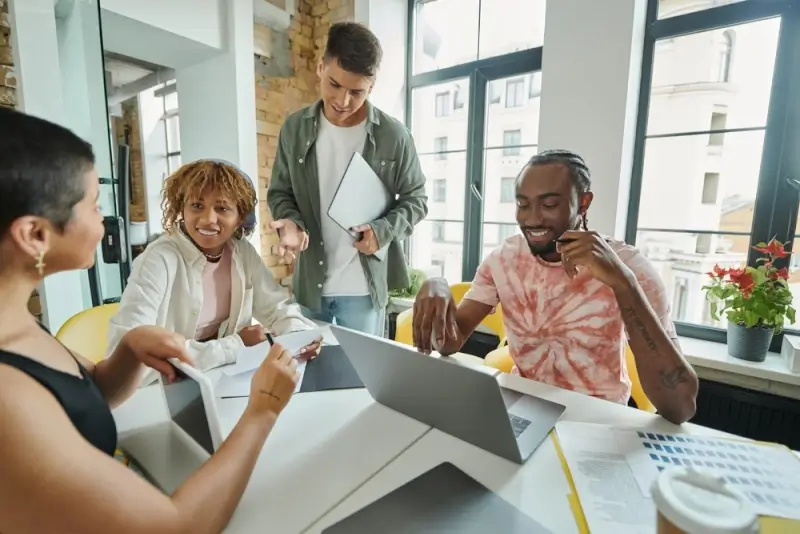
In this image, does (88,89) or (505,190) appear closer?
(88,89)

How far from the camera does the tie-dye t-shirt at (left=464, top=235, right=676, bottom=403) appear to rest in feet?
3.96

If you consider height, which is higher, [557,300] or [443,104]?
[443,104]

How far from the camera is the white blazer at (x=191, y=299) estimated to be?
121 centimetres

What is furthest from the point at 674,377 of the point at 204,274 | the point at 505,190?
the point at 505,190

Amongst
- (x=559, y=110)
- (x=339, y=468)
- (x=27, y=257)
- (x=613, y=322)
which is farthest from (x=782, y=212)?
(x=27, y=257)

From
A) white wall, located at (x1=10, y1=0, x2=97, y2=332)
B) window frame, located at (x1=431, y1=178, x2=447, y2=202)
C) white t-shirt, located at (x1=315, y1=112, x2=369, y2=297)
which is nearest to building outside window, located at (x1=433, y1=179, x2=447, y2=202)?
window frame, located at (x1=431, y1=178, x2=447, y2=202)

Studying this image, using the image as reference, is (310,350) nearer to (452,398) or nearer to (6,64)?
(452,398)

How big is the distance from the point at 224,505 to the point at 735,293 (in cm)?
214

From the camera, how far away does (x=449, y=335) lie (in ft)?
4.28

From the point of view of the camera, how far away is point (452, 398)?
0.77m

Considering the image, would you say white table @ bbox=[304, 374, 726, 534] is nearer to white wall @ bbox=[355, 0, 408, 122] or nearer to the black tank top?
the black tank top

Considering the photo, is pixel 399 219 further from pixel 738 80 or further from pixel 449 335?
pixel 738 80

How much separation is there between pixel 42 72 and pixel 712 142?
324 cm

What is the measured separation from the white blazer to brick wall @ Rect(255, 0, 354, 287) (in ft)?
5.58
